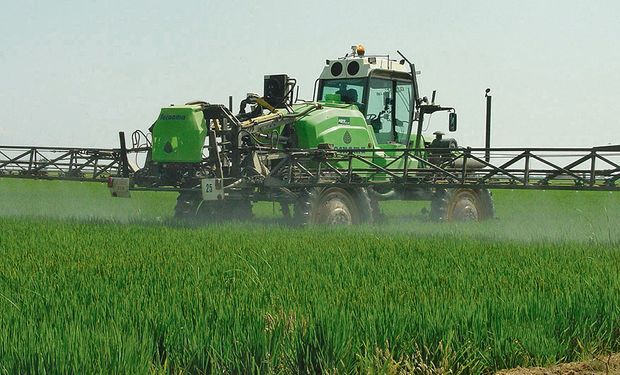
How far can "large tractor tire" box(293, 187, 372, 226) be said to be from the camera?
1484 cm

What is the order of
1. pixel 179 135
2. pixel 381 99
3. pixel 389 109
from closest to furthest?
pixel 179 135 → pixel 381 99 → pixel 389 109

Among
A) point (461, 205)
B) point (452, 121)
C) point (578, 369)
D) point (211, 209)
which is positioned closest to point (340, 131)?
point (452, 121)

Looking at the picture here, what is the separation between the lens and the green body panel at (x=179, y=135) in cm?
1484

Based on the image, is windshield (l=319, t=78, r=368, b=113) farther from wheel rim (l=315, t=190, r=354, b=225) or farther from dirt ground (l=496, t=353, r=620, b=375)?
dirt ground (l=496, t=353, r=620, b=375)

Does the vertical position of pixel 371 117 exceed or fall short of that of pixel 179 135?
it exceeds it

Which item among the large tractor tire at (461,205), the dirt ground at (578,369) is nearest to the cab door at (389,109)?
the large tractor tire at (461,205)

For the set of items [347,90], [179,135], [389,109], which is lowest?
[179,135]

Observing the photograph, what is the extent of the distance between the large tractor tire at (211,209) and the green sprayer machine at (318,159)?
0.02 metres

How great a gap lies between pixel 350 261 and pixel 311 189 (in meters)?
5.82

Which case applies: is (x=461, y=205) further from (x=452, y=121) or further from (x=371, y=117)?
(x=371, y=117)

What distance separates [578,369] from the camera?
217 inches

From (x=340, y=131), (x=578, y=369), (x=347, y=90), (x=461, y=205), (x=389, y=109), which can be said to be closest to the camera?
(x=578, y=369)

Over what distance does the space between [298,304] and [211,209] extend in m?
10.6

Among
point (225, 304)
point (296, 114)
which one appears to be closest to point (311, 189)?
point (296, 114)
